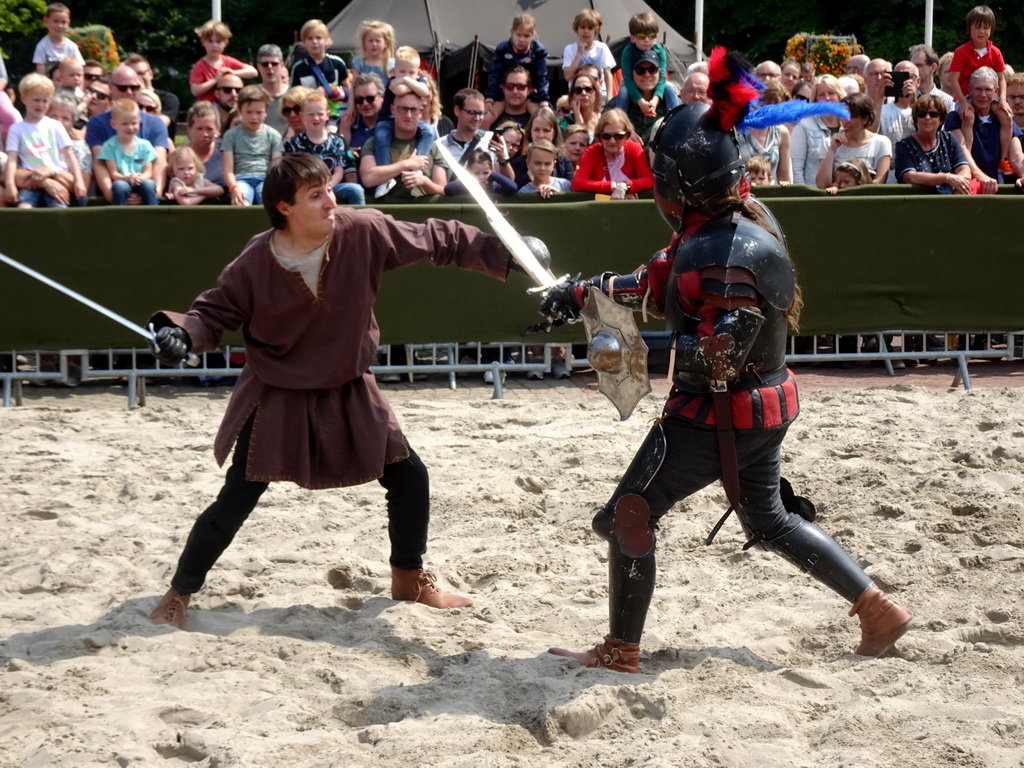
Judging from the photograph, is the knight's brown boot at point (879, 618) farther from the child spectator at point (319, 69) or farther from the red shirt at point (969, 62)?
the red shirt at point (969, 62)

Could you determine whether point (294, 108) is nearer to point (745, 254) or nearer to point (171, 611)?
point (171, 611)

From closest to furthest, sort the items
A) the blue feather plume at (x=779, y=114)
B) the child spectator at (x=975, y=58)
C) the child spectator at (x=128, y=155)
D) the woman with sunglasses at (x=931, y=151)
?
the blue feather plume at (x=779, y=114)
the child spectator at (x=128, y=155)
the woman with sunglasses at (x=931, y=151)
the child spectator at (x=975, y=58)

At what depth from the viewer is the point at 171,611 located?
14.0ft

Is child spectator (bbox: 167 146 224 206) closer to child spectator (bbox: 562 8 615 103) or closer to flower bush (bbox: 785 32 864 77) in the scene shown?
child spectator (bbox: 562 8 615 103)

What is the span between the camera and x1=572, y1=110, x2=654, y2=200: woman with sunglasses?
8.24m

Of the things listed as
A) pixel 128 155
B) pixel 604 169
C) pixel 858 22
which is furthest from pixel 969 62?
pixel 858 22

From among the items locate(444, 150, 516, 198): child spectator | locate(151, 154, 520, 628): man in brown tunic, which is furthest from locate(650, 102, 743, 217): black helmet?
locate(444, 150, 516, 198): child spectator

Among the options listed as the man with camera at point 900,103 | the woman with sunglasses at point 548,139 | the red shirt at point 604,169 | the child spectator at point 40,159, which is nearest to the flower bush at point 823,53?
the man with camera at point 900,103

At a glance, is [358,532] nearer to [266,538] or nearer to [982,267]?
[266,538]

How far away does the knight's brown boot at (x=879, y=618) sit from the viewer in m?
3.88

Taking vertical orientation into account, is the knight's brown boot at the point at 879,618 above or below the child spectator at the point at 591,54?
below

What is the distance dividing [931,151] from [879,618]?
5663mm

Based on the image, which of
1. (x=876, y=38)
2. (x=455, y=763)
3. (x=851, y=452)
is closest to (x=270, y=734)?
(x=455, y=763)

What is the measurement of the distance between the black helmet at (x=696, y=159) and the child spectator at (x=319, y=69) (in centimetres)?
655
